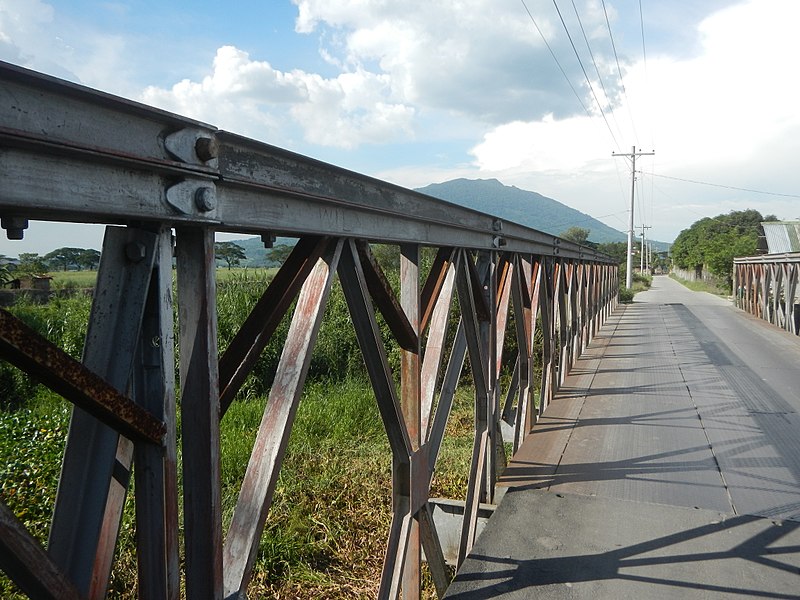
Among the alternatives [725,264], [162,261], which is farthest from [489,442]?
[725,264]

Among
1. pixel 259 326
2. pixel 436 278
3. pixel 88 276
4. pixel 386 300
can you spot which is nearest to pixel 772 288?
pixel 436 278

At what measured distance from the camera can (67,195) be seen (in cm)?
111

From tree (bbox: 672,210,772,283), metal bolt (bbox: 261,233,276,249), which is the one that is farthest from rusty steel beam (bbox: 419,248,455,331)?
tree (bbox: 672,210,772,283)

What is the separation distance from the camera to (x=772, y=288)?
16906mm

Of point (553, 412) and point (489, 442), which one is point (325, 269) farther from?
point (553, 412)

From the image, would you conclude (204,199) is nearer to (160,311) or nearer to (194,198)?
(194,198)

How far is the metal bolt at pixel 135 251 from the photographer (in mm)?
1292

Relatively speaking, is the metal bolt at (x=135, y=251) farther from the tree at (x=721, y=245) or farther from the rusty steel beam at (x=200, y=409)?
the tree at (x=721, y=245)

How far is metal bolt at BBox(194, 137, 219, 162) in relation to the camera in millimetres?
1374

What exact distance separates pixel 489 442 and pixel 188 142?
314cm

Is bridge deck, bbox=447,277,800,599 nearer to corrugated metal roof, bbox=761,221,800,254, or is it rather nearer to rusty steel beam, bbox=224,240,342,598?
rusty steel beam, bbox=224,240,342,598

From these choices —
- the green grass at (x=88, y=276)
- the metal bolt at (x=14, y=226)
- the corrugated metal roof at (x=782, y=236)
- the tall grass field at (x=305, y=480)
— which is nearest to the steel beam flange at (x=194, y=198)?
the metal bolt at (x=14, y=226)

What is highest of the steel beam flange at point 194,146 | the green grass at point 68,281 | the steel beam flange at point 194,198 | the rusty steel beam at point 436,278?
the steel beam flange at point 194,146

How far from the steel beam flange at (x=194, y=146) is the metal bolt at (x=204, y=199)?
2.3 inches
